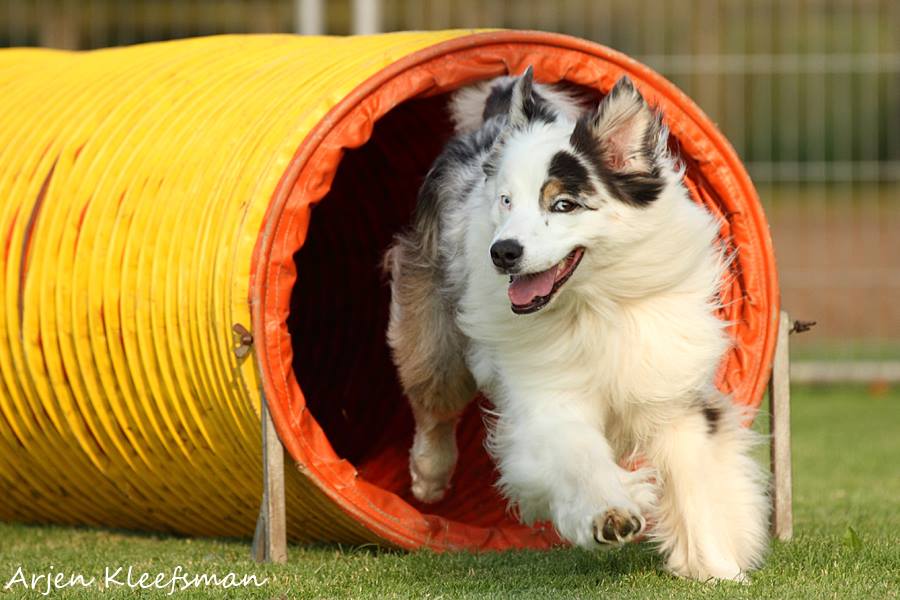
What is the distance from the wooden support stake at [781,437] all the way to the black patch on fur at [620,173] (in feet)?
3.98

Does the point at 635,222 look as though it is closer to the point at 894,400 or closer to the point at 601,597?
the point at 601,597

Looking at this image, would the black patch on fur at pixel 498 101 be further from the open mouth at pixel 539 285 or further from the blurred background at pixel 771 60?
the blurred background at pixel 771 60

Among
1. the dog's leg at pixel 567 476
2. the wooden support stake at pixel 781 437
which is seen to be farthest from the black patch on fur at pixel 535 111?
the wooden support stake at pixel 781 437

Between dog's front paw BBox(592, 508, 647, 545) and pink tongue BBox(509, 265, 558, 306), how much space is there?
2.29ft

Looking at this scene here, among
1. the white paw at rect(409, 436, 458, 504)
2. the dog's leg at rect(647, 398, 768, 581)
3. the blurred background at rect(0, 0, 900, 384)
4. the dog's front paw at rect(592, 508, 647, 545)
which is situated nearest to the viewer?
the dog's front paw at rect(592, 508, 647, 545)

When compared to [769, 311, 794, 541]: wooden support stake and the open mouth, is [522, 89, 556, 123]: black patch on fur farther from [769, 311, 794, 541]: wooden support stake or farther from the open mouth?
[769, 311, 794, 541]: wooden support stake

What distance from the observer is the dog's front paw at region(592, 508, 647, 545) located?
156 inches

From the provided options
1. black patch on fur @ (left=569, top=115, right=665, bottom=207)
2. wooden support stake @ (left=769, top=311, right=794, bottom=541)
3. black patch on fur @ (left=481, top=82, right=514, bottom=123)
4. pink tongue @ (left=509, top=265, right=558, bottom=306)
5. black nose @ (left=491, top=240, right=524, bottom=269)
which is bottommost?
wooden support stake @ (left=769, top=311, right=794, bottom=541)

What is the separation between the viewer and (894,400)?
33.7 feet

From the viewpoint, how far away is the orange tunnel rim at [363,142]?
4707 mm

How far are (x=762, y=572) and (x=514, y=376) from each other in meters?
1.01

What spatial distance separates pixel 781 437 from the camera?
5.38 m

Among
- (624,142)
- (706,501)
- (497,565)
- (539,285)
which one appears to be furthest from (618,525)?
(624,142)

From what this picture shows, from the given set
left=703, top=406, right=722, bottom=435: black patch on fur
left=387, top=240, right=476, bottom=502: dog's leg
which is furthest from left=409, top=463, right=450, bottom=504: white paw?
left=703, top=406, right=722, bottom=435: black patch on fur
